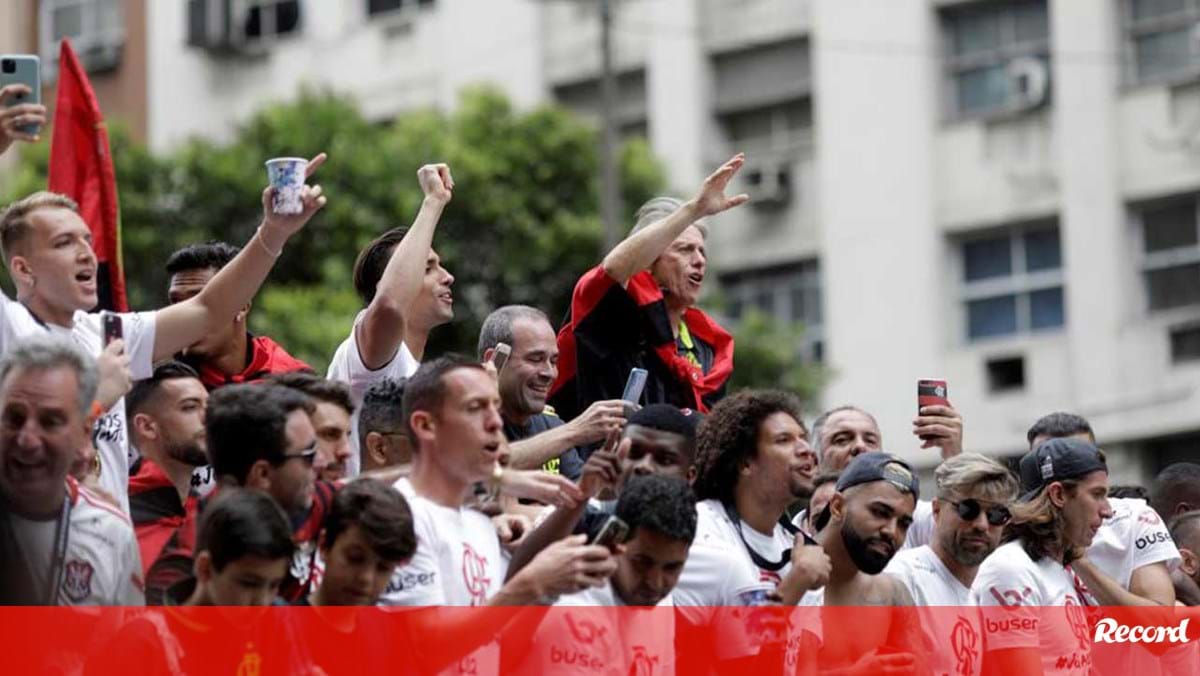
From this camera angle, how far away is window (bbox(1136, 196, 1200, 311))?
25.1m

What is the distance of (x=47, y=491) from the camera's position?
7.58 meters

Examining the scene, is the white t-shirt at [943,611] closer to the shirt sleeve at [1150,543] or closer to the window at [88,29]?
the shirt sleeve at [1150,543]

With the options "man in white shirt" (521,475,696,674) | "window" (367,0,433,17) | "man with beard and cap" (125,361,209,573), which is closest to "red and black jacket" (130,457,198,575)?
"man with beard and cap" (125,361,209,573)

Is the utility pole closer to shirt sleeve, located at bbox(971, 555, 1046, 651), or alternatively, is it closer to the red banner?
the red banner

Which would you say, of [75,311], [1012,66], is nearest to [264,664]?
[75,311]

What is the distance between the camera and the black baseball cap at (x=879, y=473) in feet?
31.1

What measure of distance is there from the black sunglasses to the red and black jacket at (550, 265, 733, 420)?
272cm

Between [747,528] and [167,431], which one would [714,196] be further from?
[167,431]

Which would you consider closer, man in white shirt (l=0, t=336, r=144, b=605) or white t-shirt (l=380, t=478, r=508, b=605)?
man in white shirt (l=0, t=336, r=144, b=605)

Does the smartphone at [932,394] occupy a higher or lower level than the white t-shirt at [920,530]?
higher

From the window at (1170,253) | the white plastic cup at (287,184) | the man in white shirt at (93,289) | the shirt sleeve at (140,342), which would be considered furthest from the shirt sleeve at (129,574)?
the window at (1170,253)

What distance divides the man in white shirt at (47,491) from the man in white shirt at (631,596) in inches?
53.5

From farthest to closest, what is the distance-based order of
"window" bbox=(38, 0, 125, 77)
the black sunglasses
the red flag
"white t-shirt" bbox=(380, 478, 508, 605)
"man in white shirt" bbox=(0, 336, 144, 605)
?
"window" bbox=(38, 0, 125, 77) < the red flag < "white t-shirt" bbox=(380, 478, 508, 605) < the black sunglasses < "man in white shirt" bbox=(0, 336, 144, 605)

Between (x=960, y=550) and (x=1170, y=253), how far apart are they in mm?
15893
